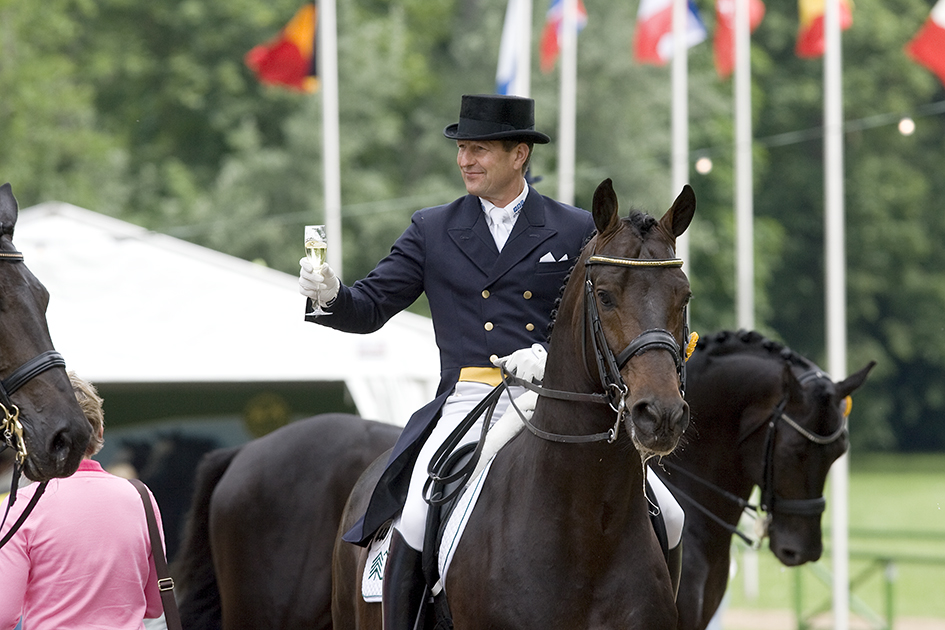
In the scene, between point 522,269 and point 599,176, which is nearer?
point 522,269

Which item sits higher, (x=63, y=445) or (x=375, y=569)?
(x=63, y=445)

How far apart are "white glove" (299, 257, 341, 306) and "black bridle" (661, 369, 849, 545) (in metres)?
2.36

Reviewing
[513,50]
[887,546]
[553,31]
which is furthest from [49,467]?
[887,546]

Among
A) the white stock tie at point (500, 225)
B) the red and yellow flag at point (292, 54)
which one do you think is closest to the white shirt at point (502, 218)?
the white stock tie at point (500, 225)

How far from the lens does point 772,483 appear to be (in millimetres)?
6504

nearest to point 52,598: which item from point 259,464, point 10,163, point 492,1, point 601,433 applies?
point 601,433

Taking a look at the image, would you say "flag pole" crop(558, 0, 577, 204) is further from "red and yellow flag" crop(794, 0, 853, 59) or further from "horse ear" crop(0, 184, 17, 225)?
"horse ear" crop(0, 184, 17, 225)

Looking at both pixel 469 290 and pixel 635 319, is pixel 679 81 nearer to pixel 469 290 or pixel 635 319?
pixel 469 290

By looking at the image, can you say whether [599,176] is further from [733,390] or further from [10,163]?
[733,390]

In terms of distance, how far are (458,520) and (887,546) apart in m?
26.4

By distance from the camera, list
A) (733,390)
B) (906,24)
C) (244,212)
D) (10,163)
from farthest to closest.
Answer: (906,24) < (244,212) < (10,163) < (733,390)

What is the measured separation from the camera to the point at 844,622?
36.4 feet

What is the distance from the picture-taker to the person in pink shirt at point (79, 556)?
13.2 ft

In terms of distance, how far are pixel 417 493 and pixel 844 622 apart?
24.6 ft
